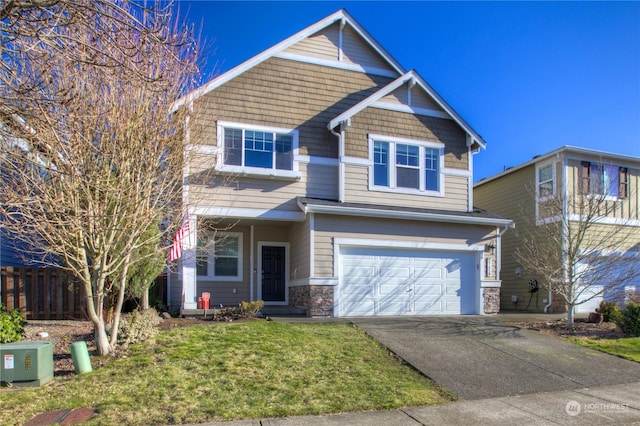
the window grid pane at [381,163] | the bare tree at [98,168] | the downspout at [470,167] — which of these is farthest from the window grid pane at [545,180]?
the bare tree at [98,168]

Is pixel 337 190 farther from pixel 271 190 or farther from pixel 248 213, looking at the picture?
pixel 248 213

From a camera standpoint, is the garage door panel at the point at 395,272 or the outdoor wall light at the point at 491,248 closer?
the garage door panel at the point at 395,272

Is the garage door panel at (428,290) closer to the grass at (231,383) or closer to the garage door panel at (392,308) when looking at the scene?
the garage door panel at (392,308)

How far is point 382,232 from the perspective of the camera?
47.0 ft

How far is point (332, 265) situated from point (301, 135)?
4161 millimetres

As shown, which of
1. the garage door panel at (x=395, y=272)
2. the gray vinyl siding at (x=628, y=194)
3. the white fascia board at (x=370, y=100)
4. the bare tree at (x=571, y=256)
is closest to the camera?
the bare tree at (x=571, y=256)

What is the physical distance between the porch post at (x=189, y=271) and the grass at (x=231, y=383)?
340cm

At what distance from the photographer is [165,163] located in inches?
388

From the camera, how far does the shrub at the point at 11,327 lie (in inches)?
350

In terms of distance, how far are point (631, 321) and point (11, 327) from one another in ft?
46.1

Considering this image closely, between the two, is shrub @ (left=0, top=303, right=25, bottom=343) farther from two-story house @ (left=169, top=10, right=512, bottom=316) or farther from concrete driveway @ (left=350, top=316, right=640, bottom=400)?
concrete driveway @ (left=350, top=316, right=640, bottom=400)

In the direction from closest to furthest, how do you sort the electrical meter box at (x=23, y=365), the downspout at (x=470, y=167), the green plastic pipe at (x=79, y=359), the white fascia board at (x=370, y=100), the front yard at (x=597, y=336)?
1. the electrical meter box at (x=23, y=365)
2. the green plastic pipe at (x=79, y=359)
3. the front yard at (x=597, y=336)
4. the white fascia board at (x=370, y=100)
5. the downspout at (x=470, y=167)

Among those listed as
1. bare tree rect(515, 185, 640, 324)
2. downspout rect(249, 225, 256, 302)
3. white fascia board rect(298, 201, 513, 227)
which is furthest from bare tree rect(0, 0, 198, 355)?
bare tree rect(515, 185, 640, 324)

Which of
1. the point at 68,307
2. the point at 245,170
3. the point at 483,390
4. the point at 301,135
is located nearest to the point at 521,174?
the point at 301,135
